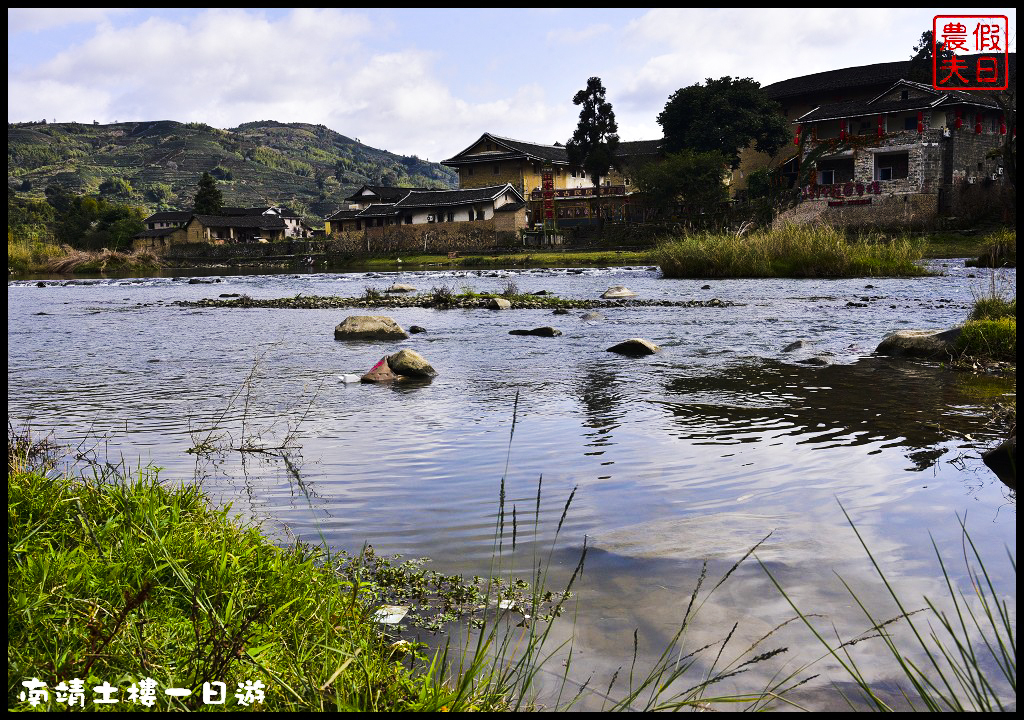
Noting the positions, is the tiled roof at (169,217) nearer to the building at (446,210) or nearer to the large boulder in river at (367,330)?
the building at (446,210)

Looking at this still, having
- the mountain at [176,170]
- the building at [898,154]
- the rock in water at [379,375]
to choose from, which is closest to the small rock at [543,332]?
the rock in water at [379,375]

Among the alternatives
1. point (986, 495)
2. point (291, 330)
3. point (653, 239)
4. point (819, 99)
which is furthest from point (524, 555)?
point (819, 99)

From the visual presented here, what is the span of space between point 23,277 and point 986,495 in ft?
193

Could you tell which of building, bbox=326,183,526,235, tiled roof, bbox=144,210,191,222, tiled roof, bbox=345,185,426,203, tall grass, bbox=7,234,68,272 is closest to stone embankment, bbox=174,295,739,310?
tall grass, bbox=7,234,68,272

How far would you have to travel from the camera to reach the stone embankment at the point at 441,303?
22172 mm

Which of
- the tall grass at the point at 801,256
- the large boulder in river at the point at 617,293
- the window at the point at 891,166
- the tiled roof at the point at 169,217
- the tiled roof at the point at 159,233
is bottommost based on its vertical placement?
the large boulder in river at the point at 617,293

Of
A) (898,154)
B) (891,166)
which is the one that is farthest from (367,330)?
(891,166)

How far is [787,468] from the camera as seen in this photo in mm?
6105

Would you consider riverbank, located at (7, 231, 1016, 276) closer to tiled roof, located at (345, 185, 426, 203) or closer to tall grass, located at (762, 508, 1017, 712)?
tiled roof, located at (345, 185, 426, 203)

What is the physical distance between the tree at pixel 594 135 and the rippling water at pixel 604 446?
145 ft

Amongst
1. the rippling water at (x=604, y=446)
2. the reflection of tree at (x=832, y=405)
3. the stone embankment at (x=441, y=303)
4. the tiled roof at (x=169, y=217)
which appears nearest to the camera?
the rippling water at (x=604, y=446)

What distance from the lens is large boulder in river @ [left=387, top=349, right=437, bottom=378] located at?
10984mm

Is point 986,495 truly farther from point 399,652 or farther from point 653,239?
point 653,239

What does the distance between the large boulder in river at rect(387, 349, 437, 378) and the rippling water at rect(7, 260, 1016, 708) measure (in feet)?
1.43
